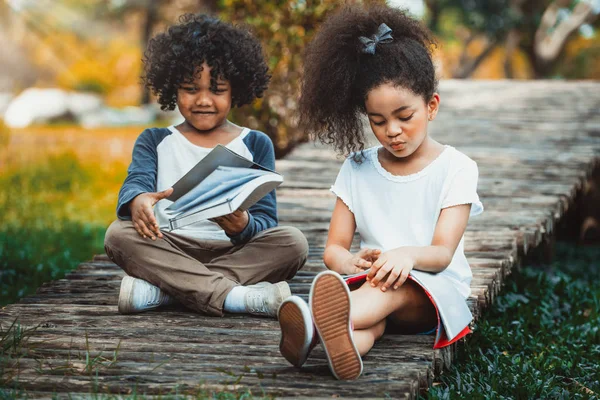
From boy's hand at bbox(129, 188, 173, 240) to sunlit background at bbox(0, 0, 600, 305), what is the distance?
132 centimetres

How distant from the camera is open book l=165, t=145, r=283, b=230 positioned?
10.1 feet

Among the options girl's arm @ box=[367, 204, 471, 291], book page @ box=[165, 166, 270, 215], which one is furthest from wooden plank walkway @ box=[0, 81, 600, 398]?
book page @ box=[165, 166, 270, 215]

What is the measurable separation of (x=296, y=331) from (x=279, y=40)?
518 cm

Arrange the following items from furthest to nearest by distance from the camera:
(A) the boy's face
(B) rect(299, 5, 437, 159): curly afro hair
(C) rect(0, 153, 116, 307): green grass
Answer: (C) rect(0, 153, 116, 307): green grass, (A) the boy's face, (B) rect(299, 5, 437, 159): curly afro hair

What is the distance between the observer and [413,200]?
3.10 meters

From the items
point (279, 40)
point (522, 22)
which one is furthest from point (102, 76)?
point (279, 40)

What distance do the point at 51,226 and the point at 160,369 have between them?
14.4 ft

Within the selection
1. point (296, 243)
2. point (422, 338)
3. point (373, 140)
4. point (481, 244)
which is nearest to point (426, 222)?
point (422, 338)

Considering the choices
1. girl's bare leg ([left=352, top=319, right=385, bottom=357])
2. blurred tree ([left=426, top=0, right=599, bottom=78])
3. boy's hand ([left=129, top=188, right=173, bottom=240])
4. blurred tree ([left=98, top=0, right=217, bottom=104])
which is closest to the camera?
girl's bare leg ([left=352, top=319, right=385, bottom=357])

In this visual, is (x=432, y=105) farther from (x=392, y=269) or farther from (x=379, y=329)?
(x=379, y=329)

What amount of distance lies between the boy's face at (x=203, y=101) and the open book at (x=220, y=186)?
1.45 feet

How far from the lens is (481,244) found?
426 cm

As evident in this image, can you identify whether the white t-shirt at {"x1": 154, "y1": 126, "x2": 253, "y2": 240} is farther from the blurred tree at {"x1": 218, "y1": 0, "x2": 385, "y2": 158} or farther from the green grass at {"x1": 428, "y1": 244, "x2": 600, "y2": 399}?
the blurred tree at {"x1": 218, "y1": 0, "x2": 385, "y2": 158}

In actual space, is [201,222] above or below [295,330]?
above
